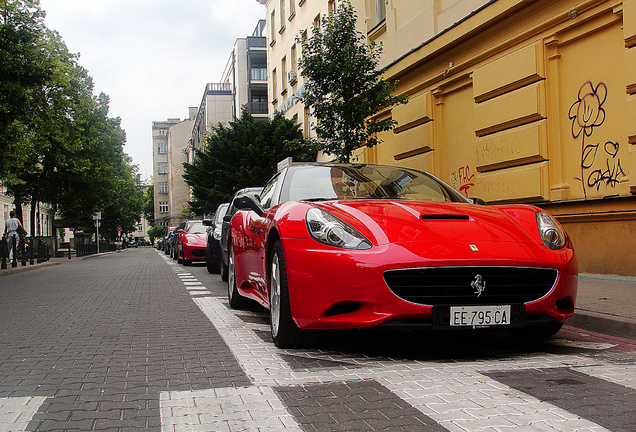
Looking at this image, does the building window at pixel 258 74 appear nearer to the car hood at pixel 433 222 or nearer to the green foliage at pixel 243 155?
the green foliage at pixel 243 155

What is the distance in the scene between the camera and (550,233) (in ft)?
15.4

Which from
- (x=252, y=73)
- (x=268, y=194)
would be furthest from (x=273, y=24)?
(x=268, y=194)

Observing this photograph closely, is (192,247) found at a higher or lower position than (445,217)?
lower

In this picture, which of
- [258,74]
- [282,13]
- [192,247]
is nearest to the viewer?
[192,247]

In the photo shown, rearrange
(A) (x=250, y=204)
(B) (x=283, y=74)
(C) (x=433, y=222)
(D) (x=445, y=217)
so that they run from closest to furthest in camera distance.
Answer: (C) (x=433, y=222) < (D) (x=445, y=217) < (A) (x=250, y=204) < (B) (x=283, y=74)

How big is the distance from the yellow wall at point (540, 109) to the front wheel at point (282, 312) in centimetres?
606

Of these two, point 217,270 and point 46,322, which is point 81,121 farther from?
point 46,322

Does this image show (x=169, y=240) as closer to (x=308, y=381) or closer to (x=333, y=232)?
(x=333, y=232)

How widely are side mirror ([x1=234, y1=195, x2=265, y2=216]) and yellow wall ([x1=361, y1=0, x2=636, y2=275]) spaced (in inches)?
226

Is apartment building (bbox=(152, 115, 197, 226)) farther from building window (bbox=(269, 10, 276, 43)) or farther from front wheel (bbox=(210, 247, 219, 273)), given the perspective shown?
front wheel (bbox=(210, 247, 219, 273))

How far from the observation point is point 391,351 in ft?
15.2

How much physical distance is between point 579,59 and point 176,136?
104799 mm

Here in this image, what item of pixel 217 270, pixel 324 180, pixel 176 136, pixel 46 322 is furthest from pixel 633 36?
pixel 176 136

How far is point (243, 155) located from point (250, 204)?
868 inches
